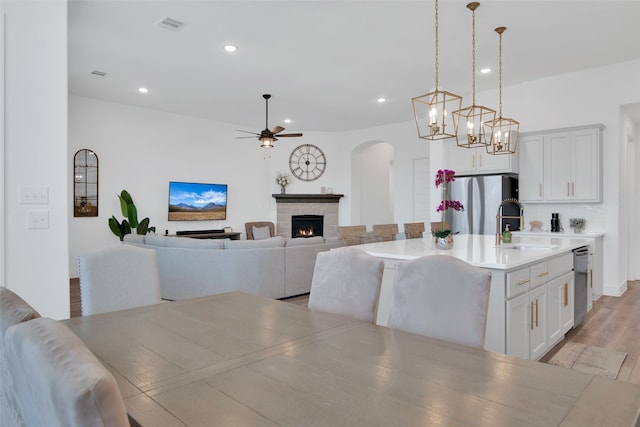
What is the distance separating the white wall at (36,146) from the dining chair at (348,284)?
1843mm

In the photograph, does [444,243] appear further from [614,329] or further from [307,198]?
[307,198]

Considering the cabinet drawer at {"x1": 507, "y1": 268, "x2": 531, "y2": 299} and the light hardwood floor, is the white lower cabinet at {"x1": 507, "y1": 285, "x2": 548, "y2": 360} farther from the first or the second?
the light hardwood floor

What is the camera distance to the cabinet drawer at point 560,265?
2.97 metres

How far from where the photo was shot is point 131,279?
2.13 meters

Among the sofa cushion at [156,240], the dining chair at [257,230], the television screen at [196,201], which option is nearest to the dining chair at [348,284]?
the sofa cushion at [156,240]

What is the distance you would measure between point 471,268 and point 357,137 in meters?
7.82

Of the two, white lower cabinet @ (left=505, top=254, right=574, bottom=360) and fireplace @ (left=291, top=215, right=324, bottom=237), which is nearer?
white lower cabinet @ (left=505, top=254, right=574, bottom=360)

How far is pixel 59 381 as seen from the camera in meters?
0.55

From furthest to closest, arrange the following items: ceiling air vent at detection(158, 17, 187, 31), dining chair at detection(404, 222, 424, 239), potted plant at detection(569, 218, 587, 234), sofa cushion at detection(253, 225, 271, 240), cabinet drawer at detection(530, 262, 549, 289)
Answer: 1. sofa cushion at detection(253, 225, 271, 240)
2. dining chair at detection(404, 222, 424, 239)
3. potted plant at detection(569, 218, 587, 234)
4. ceiling air vent at detection(158, 17, 187, 31)
5. cabinet drawer at detection(530, 262, 549, 289)

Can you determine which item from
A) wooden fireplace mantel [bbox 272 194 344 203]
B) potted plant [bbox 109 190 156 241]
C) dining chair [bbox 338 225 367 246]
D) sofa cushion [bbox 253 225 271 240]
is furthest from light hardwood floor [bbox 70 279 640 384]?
wooden fireplace mantel [bbox 272 194 344 203]

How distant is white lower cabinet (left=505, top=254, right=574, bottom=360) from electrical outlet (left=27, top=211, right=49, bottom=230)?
294 centimetres

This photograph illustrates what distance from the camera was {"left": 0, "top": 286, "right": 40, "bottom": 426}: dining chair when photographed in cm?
78

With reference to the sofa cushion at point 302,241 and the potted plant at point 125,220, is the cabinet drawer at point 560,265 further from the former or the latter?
the potted plant at point 125,220

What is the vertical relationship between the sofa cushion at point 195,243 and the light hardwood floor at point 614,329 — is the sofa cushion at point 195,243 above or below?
above
